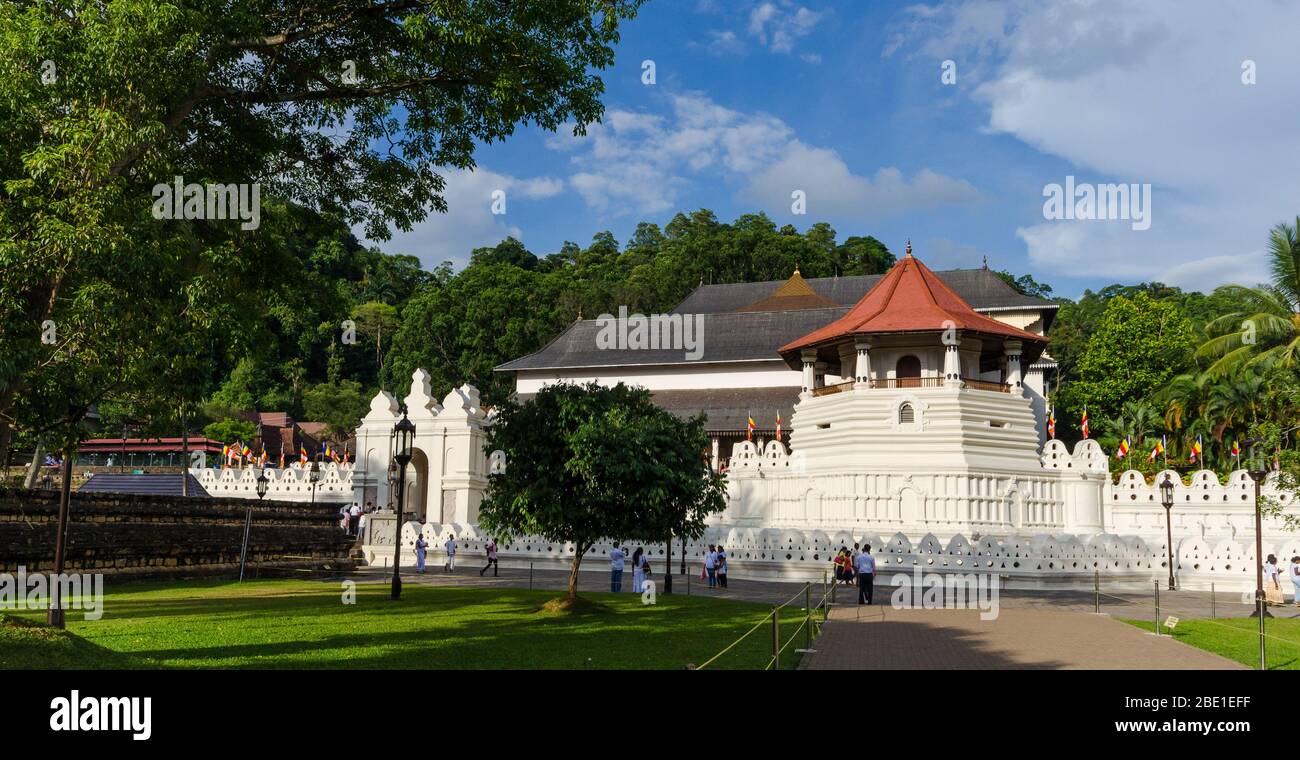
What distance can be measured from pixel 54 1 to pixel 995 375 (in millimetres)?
44286

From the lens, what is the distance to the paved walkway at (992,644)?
12023mm

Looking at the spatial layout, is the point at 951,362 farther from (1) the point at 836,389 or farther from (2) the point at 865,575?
(2) the point at 865,575

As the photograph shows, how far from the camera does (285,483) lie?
38.3 metres

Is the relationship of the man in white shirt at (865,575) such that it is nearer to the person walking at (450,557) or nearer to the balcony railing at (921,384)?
the person walking at (450,557)

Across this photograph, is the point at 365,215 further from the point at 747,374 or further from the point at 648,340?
the point at 648,340

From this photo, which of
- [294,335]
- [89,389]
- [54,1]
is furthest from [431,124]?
[294,335]

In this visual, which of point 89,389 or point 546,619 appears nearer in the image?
point 89,389

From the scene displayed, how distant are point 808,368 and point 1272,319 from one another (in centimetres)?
1730

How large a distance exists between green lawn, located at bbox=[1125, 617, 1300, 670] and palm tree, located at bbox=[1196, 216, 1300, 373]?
68.6 ft

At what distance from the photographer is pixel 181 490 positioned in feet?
105

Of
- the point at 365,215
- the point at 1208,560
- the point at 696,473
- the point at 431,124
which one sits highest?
the point at 431,124

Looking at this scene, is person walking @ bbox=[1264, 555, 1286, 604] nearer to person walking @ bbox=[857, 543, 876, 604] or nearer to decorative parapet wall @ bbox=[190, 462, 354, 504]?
person walking @ bbox=[857, 543, 876, 604]

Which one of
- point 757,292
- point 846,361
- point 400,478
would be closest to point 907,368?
point 846,361

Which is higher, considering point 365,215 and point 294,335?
point 294,335
